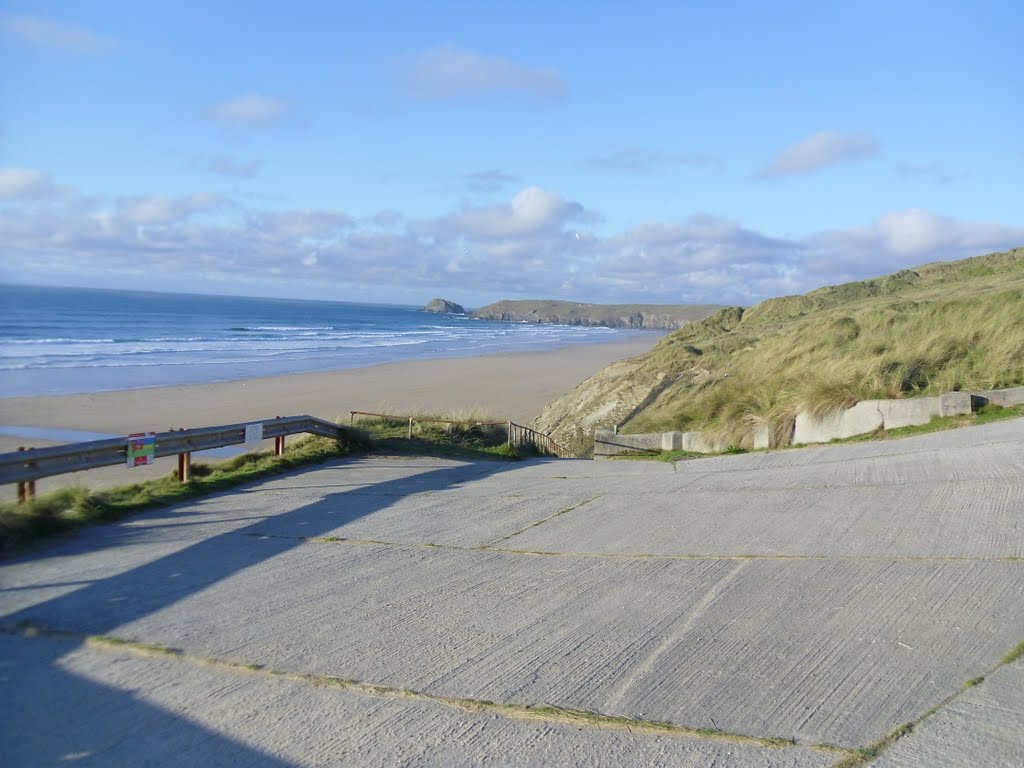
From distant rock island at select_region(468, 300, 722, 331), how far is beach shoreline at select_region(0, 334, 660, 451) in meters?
104

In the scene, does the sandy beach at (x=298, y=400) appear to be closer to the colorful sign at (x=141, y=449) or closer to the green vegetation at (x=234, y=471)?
the green vegetation at (x=234, y=471)

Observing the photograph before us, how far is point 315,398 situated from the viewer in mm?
32406

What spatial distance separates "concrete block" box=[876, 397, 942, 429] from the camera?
41.0 ft

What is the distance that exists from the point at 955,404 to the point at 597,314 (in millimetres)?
160292

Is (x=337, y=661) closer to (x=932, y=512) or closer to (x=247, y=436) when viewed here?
(x=932, y=512)

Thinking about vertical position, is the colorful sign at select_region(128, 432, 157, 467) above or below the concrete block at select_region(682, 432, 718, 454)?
above

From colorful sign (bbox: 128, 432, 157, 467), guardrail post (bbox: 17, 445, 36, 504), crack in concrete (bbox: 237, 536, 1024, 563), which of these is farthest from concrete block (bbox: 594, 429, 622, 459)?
guardrail post (bbox: 17, 445, 36, 504)

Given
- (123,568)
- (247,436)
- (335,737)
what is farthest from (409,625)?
(247,436)

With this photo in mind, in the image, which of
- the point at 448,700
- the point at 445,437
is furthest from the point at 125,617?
the point at 445,437

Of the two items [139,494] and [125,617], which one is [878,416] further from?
[125,617]

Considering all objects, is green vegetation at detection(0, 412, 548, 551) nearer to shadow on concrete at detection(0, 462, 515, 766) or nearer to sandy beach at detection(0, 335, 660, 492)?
shadow on concrete at detection(0, 462, 515, 766)

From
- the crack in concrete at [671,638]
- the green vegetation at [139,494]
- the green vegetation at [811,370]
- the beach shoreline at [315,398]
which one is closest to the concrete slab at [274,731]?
the crack in concrete at [671,638]

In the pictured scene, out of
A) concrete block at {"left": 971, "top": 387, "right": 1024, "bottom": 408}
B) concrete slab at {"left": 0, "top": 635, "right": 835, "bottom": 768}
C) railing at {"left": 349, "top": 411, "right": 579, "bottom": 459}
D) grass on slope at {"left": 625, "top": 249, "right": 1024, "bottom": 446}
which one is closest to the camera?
concrete slab at {"left": 0, "top": 635, "right": 835, "bottom": 768}

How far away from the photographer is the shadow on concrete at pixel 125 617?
4.36 meters
